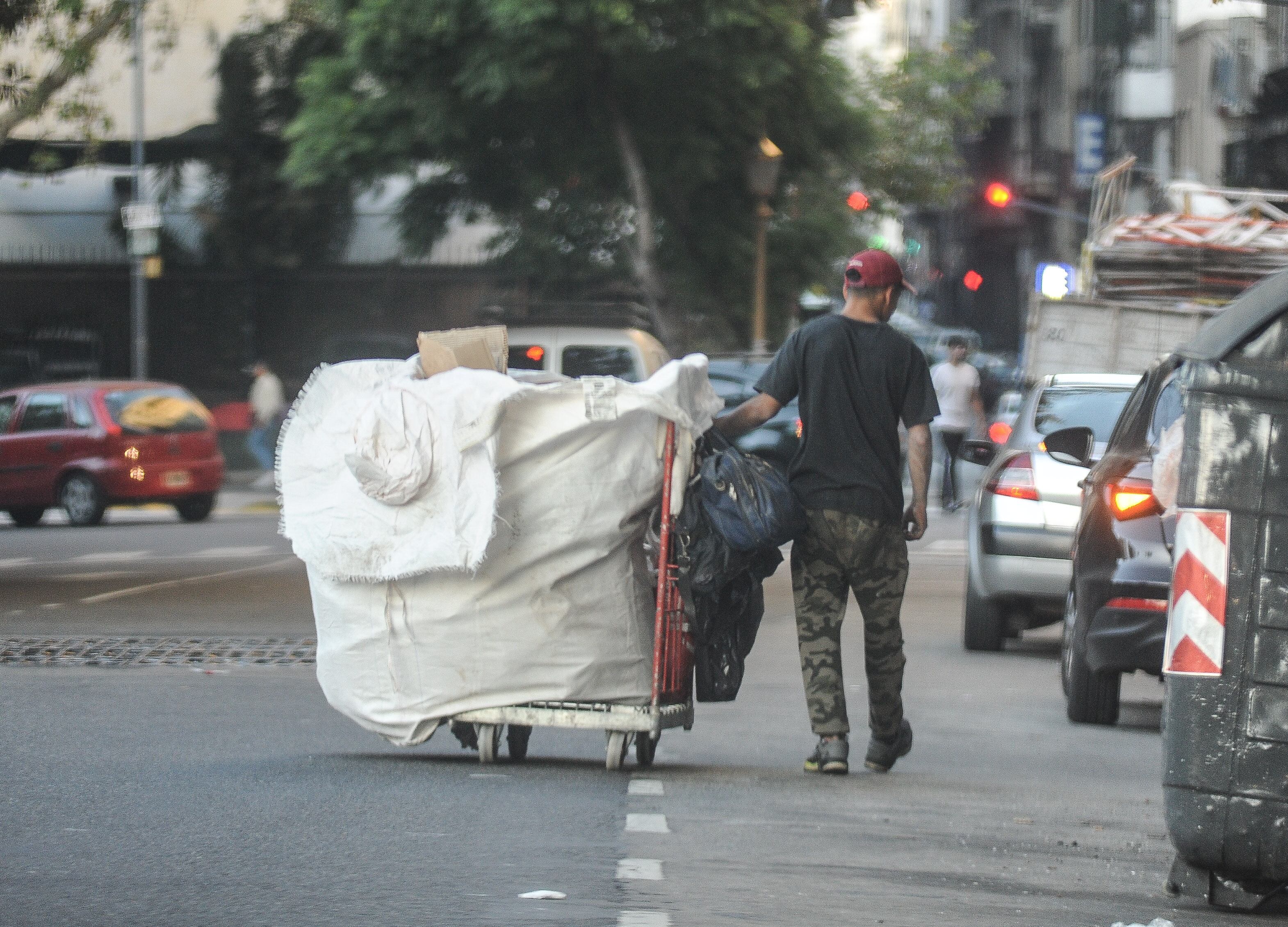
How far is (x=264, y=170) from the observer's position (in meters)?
33.3

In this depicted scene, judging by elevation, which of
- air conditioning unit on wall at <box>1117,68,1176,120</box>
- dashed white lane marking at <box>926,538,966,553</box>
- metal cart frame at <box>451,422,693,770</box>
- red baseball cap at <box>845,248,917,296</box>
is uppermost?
air conditioning unit on wall at <box>1117,68,1176,120</box>

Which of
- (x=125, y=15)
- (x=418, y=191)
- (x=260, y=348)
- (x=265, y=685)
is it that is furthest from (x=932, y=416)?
(x=260, y=348)

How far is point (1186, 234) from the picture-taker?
60.0 feet

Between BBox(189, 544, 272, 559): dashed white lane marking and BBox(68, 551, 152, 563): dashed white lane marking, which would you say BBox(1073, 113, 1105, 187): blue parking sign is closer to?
BBox(189, 544, 272, 559): dashed white lane marking

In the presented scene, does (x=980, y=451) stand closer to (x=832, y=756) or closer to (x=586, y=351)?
(x=586, y=351)

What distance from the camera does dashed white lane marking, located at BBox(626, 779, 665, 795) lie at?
6789 millimetres

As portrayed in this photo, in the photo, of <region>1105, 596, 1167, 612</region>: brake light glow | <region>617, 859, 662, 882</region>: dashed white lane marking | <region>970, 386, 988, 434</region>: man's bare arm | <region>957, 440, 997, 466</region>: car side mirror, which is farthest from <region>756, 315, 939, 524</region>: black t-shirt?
<region>970, 386, 988, 434</region>: man's bare arm

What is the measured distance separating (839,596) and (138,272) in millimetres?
24045

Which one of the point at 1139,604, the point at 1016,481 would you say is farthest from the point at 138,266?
the point at 1139,604

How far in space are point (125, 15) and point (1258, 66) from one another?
67.4 ft

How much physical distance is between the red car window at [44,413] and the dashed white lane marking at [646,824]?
57.1 feet

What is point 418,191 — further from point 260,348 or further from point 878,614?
point 878,614

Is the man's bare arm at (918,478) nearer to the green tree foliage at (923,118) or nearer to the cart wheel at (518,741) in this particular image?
Result: the cart wheel at (518,741)

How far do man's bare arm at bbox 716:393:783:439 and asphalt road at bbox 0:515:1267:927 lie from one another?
3.91 ft
